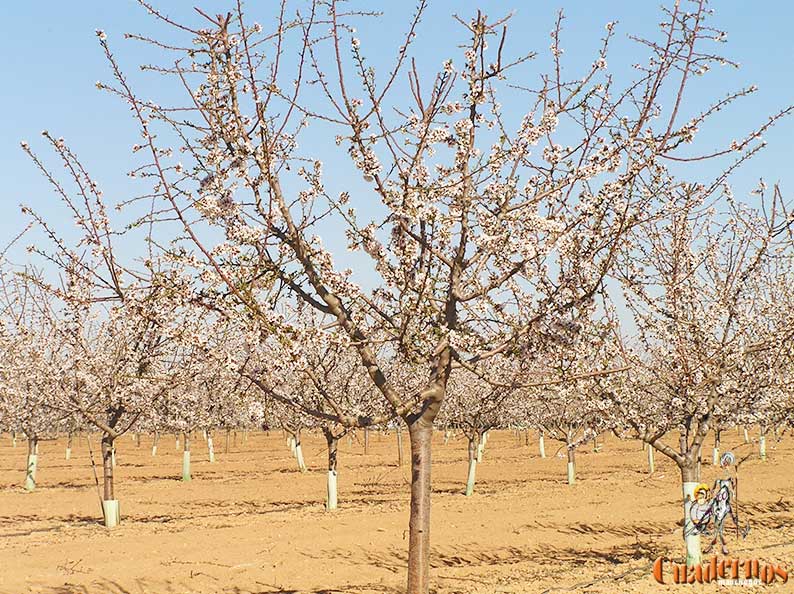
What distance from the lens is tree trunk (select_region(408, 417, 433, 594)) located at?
6.18 metres

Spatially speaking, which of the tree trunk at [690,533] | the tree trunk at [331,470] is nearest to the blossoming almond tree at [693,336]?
the tree trunk at [690,533]

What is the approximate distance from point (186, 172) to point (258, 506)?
65.8 feet

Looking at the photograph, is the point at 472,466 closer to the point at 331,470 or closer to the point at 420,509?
the point at 331,470

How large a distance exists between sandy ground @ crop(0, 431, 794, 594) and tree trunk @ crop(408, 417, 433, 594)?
4.21 metres

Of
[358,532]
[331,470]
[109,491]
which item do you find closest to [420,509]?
[358,532]

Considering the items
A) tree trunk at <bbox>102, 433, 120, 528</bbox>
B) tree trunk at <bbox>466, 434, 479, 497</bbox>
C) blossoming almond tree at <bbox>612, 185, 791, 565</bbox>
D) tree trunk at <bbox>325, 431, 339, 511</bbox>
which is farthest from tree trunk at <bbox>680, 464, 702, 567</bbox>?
tree trunk at <bbox>466, 434, 479, 497</bbox>

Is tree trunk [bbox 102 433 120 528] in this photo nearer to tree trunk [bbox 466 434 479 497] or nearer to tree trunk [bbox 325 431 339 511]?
tree trunk [bbox 325 431 339 511]

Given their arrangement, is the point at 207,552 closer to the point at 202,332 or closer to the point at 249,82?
the point at 202,332

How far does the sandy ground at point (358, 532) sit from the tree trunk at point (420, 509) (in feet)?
13.8

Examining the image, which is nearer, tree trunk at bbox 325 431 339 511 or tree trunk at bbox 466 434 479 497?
tree trunk at bbox 325 431 339 511

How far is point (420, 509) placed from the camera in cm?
623

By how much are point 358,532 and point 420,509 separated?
11.0 meters

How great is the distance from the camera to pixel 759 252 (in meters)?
11.0

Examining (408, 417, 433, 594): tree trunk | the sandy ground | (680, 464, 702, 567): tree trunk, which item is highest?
(408, 417, 433, 594): tree trunk
